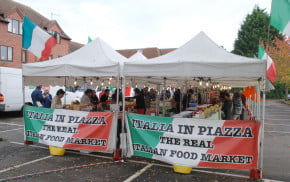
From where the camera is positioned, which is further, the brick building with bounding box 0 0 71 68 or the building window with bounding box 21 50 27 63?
the building window with bounding box 21 50 27 63

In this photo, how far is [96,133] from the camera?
19.8 ft

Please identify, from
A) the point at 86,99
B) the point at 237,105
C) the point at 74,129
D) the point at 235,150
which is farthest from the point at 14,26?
the point at 235,150

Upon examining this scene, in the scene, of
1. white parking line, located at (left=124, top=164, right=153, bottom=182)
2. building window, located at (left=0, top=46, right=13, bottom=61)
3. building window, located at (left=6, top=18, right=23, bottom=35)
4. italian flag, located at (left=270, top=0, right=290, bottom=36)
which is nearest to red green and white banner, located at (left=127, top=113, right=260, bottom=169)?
white parking line, located at (left=124, top=164, right=153, bottom=182)

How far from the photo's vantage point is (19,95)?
43.5 ft

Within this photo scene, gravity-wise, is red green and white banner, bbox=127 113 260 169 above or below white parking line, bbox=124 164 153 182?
above

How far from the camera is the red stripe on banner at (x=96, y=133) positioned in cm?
599

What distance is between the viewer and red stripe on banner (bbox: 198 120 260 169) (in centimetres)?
483

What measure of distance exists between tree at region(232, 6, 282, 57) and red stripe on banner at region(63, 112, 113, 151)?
39.1 meters

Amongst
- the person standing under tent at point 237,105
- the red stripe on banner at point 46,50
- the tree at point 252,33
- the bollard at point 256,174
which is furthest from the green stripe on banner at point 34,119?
the tree at point 252,33

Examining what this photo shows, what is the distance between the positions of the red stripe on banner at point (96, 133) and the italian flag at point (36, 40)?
274 centimetres

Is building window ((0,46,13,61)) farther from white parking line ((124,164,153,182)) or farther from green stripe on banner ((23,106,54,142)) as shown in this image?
white parking line ((124,164,153,182))

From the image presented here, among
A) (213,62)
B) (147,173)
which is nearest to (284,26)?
(213,62)

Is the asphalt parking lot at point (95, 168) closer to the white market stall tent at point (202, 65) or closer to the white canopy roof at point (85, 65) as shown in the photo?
the white market stall tent at point (202, 65)

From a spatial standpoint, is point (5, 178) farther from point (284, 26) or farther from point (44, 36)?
point (284, 26)
